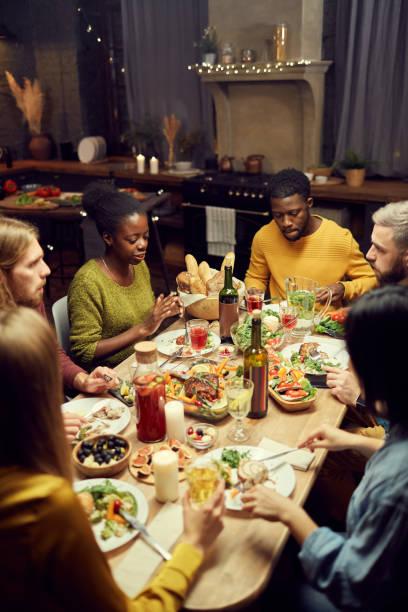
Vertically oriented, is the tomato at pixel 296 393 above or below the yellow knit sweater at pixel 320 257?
below

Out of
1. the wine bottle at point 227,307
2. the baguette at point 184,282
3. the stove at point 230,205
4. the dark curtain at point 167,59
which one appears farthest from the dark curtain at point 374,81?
the wine bottle at point 227,307

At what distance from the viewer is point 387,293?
1.00 meters

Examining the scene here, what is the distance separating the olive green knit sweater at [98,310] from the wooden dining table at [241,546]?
0.58m

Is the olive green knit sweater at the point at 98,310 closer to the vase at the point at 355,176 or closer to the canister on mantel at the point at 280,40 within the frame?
the vase at the point at 355,176

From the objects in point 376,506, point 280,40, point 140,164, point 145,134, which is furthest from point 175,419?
point 145,134

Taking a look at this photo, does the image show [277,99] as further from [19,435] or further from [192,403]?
[19,435]

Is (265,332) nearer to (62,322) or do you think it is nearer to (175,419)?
(175,419)

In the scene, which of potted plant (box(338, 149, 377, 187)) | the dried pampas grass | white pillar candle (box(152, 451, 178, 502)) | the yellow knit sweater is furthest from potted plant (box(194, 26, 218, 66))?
white pillar candle (box(152, 451, 178, 502))

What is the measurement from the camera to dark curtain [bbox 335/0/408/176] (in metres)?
3.90

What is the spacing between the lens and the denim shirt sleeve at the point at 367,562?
922 mm

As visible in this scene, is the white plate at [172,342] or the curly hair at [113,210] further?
the curly hair at [113,210]

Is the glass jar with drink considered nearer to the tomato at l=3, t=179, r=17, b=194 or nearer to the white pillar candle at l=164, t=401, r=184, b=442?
the white pillar candle at l=164, t=401, r=184, b=442

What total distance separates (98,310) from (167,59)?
13.2ft

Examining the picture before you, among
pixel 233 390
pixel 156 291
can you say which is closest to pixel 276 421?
pixel 233 390
